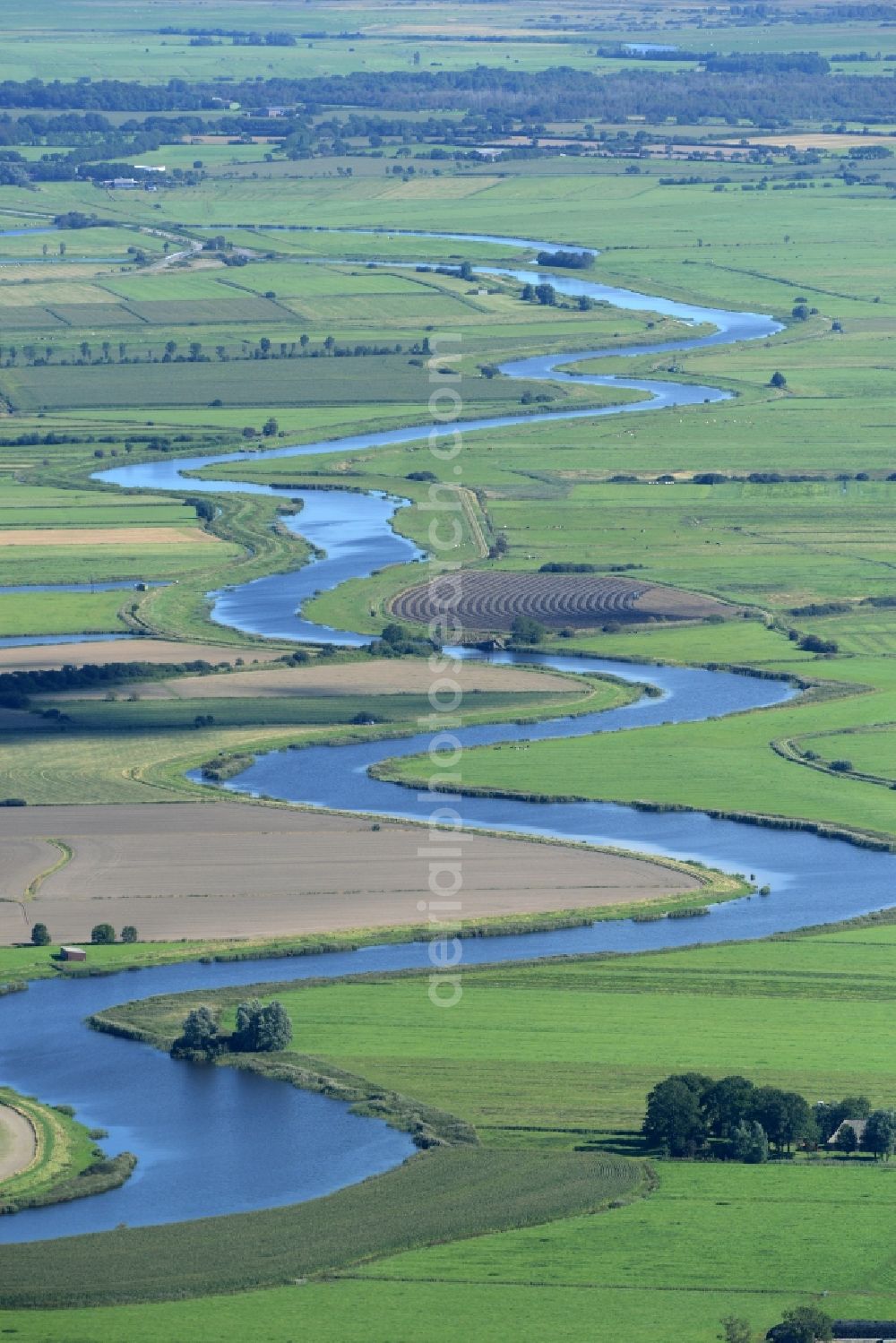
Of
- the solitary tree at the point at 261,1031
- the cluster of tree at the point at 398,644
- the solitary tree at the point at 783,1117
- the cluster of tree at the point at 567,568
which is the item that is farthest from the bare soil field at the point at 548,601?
the solitary tree at the point at 783,1117

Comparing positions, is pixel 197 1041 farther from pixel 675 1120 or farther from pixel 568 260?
pixel 568 260

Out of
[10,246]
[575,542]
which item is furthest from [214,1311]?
[10,246]

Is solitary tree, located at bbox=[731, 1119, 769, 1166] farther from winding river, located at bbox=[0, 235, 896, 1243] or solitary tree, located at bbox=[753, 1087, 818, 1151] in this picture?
winding river, located at bbox=[0, 235, 896, 1243]

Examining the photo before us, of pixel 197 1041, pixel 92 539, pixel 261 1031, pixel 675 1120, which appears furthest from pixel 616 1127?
pixel 92 539

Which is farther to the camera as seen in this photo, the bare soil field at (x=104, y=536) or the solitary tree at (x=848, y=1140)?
the bare soil field at (x=104, y=536)

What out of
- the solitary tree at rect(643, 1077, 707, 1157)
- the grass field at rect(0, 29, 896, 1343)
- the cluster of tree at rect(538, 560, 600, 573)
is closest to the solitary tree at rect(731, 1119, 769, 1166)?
the grass field at rect(0, 29, 896, 1343)

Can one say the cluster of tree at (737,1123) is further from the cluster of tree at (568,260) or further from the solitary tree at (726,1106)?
the cluster of tree at (568,260)
